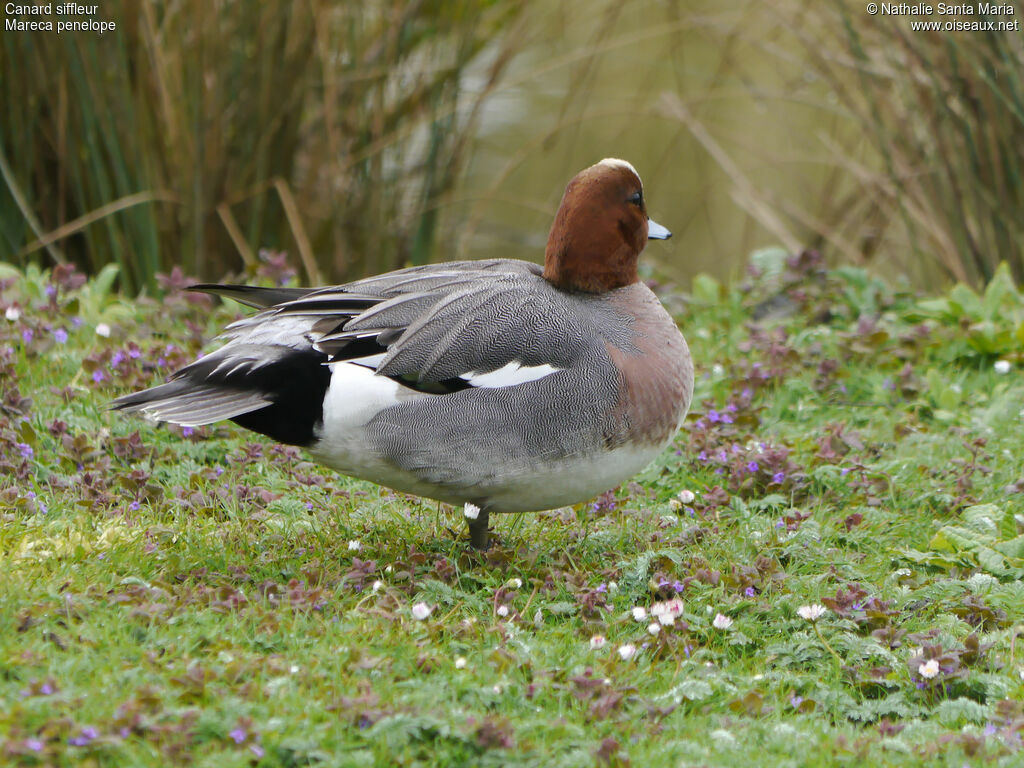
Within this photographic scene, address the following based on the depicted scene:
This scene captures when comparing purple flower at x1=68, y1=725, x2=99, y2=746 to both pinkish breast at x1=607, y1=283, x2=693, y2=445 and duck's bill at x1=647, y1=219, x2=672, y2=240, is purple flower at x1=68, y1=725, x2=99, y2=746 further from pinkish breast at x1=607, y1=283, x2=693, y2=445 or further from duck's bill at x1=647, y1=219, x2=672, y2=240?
duck's bill at x1=647, y1=219, x2=672, y2=240

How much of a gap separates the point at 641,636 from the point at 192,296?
2911 millimetres

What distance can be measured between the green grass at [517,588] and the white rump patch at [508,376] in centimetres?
47

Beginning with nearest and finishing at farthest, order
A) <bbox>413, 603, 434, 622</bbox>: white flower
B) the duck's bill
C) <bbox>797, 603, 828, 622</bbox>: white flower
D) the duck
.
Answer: <bbox>413, 603, 434, 622</bbox>: white flower < <bbox>797, 603, 828, 622</bbox>: white flower < the duck < the duck's bill

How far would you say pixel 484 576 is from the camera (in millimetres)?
3141

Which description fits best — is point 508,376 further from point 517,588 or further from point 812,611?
point 812,611

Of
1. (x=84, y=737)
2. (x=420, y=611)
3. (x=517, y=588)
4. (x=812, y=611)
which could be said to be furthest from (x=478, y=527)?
(x=84, y=737)

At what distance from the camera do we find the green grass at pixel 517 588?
7.63 feet

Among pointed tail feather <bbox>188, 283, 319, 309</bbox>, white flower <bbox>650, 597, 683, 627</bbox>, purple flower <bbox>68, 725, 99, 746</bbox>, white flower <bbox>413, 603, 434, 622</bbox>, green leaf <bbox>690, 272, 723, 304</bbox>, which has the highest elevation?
pointed tail feather <bbox>188, 283, 319, 309</bbox>

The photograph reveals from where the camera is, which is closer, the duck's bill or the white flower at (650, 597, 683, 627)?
the white flower at (650, 597, 683, 627)

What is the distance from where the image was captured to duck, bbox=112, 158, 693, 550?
3.07 metres

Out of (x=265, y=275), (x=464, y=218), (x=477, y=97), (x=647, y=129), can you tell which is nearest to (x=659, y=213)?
(x=647, y=129)

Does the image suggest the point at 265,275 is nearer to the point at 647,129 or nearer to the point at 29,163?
the point at 29,163

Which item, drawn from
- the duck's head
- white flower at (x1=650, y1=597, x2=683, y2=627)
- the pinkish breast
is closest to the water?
the duck's head

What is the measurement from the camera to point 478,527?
10.9ft
